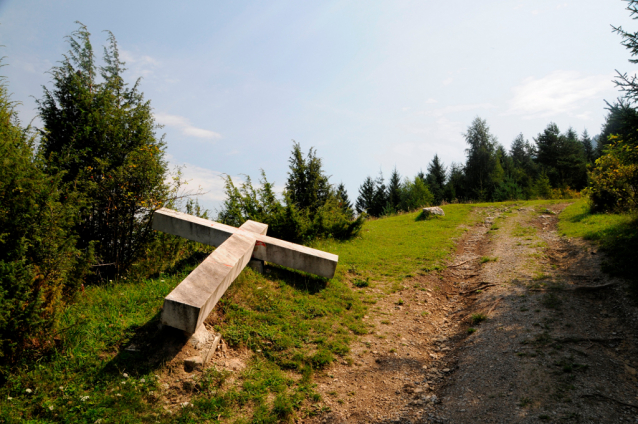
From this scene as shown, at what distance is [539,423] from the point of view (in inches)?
145

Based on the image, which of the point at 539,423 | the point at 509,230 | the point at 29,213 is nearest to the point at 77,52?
the point at 29,213

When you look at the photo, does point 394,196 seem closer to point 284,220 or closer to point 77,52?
point 284,220

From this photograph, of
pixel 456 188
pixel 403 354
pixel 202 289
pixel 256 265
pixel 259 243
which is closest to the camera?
pixel 202 289

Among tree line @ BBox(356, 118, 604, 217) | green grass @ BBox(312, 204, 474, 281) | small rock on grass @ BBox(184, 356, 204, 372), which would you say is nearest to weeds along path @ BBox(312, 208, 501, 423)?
green grass @ BBox(312, 204, 474, 281)

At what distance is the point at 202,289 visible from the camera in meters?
4.96

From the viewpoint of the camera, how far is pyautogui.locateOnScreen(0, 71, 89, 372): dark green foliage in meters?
4.07

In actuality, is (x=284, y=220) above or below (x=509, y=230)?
above

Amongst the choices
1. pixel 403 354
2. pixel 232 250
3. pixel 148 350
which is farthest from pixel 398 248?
pixel 148 350

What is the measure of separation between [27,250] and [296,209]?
8.50 meters

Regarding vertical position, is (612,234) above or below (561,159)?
below

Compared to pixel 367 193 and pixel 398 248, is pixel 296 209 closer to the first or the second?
pixel 398 248

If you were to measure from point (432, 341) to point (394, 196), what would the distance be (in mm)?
45827

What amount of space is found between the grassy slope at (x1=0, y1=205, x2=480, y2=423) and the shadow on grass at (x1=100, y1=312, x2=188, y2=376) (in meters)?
0.02

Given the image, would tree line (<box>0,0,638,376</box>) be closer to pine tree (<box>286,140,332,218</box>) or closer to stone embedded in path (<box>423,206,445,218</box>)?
pine tree (<box>286,140,332,218</box>)
